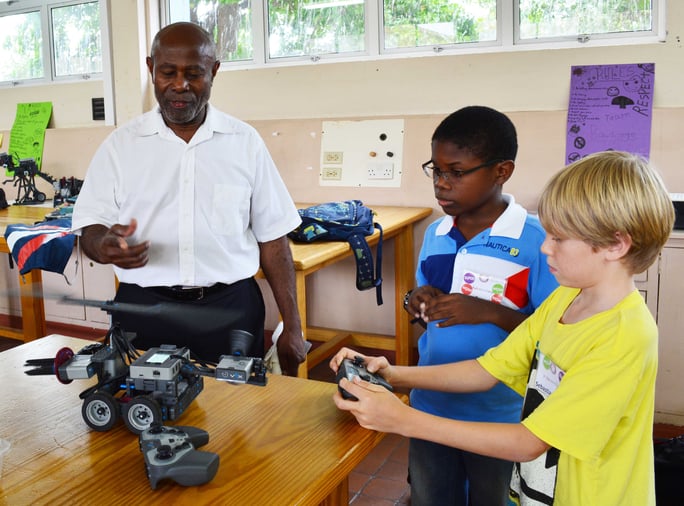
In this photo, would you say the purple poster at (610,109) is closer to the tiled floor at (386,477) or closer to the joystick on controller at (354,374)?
the tiled floor at (386,477)

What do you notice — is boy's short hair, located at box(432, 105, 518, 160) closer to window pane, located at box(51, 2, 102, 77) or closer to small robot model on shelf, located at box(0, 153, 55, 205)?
small robot model on shelf, located at box(0, 153, 55, 205)

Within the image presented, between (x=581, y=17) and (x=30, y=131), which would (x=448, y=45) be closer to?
(x=581, y=17)

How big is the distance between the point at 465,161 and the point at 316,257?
0.92 meters

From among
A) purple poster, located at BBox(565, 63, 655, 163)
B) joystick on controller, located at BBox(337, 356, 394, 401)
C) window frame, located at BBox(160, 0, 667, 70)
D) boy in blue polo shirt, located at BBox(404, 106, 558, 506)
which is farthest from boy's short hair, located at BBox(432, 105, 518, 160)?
window frame, located at BBox(160, 0, 667, 70)

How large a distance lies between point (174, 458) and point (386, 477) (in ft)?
6.07

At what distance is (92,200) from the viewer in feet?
6.37

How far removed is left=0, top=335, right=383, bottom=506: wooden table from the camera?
39.2 inches

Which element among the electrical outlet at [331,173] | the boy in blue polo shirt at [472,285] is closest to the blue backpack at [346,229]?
the electrical outlet at [331,173]

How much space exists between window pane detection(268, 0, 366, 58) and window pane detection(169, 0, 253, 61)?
171 millimetres

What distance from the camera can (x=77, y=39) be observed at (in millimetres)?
4773

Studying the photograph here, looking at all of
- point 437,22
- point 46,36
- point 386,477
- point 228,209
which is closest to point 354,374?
point 228,209

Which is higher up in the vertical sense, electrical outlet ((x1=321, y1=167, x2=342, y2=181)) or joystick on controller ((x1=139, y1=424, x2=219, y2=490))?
electrical outlet ((x1=321, y1=167, x2=342, y2=181))

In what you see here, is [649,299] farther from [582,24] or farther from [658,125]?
[582,24]

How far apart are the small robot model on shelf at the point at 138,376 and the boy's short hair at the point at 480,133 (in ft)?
2.60
